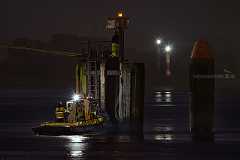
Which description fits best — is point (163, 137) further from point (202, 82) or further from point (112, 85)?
point (202, 82)

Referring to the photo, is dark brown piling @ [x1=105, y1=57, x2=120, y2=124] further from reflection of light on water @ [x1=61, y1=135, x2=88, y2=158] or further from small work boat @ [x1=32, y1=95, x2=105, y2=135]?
reflection of light on water @ [x1=61, y1=135, x2=88, y2=158]

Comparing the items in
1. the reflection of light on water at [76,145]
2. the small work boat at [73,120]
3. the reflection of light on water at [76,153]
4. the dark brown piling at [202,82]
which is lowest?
the reflection of light on water at [76,153]

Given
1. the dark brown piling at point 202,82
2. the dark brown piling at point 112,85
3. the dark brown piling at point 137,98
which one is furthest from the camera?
the dark brown piling at point 112,85

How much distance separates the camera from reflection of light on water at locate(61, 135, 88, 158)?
2877 cm

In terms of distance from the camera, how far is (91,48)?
40.7 metres

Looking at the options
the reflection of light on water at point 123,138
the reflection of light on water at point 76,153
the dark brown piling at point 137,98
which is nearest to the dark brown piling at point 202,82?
the reflection of light on water at point 76,153

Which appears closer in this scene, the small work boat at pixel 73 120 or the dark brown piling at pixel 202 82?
the dark brown piling at pixel 202 82

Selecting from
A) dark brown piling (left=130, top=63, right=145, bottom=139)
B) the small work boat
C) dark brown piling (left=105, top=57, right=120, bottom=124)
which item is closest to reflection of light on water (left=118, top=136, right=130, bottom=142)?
dark brown piling (left=130, top=63, right=145, bottom=139)

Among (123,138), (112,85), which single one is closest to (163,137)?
(123,138)

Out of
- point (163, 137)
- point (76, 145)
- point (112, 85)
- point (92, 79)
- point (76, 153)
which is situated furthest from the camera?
point (92, 79)

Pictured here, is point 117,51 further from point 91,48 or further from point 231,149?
point 231,149

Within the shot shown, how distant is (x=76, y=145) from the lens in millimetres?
32344

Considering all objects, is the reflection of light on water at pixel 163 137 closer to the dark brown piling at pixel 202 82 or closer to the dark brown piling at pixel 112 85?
the dark brown piling at pixel 112 85

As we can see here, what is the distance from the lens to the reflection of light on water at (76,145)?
28.8 m
